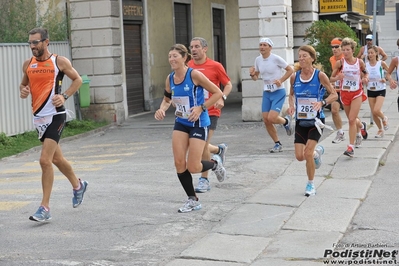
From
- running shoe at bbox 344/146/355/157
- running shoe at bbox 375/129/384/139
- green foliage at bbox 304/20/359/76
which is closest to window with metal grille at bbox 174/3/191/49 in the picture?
green foliage at bbox 304/20/359/76

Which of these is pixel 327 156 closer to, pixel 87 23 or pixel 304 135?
pixel 304 135

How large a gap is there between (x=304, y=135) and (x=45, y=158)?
3141 mm

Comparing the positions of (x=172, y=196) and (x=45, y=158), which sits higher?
(x=45, y=158)

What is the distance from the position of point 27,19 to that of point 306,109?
10.5m

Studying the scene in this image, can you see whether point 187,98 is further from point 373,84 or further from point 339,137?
→ point 373,84

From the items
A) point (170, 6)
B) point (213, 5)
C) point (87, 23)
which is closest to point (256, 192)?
point (87, 23)

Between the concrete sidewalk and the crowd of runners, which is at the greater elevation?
the crowd of runners

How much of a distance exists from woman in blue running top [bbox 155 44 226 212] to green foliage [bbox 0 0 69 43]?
9988 mm

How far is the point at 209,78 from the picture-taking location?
10.5m

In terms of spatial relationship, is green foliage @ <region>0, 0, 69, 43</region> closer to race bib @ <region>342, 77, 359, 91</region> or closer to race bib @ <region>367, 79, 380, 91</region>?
race bib @ <region>367, 79, 380, 91</region>

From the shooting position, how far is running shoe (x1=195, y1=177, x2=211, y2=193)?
1016cm

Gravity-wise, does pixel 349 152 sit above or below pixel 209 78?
below

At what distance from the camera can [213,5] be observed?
29578 millimetres

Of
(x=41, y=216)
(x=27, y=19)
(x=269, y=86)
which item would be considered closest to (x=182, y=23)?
(x=27, y=19)
